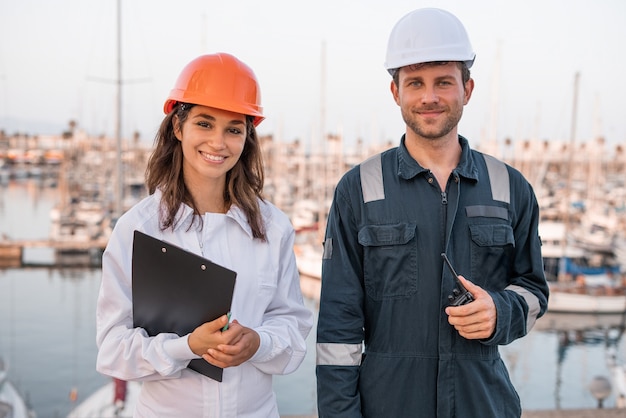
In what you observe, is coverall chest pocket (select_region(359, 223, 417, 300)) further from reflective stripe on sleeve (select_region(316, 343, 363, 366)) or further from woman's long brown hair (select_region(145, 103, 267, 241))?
woman's long brown hair (select_region(145, 103, 267, 241))

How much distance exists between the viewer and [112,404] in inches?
390

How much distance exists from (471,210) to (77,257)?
2732cm

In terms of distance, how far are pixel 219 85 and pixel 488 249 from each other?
3.22 ft

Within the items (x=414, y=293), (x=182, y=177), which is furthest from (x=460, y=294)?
(x=182, y=177)

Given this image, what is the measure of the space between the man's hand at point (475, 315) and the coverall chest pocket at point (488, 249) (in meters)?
Answer: 0.14

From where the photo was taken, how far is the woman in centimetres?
179

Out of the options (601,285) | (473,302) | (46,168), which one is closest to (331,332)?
(473,302)

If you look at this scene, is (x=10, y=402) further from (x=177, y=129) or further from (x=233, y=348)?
(x=233, y=348)

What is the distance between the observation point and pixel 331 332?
1.94 metres

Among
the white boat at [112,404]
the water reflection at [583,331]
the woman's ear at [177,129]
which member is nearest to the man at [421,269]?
the woman's ear at [177,129]

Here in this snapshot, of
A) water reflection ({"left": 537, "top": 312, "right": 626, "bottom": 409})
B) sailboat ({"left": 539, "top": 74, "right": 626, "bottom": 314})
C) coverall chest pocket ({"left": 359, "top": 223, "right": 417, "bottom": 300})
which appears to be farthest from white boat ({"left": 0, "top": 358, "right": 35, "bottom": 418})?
sailboat ({"left": 539, "top": 74, "right": 626, "bottom": 314})

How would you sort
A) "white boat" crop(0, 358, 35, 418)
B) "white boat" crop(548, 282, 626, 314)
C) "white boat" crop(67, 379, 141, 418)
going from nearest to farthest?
"white boat" crop(0, 358, 35, 418) → "white boat" crop(67, 379, 141, 418) → "white boat" crop(548, 282, 626, 314)

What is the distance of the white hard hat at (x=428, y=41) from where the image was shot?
1.91 metres

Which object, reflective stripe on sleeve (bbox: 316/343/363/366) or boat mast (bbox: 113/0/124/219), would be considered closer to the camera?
reflective stripe on sleeve (bbox: 316/343/363/366)
